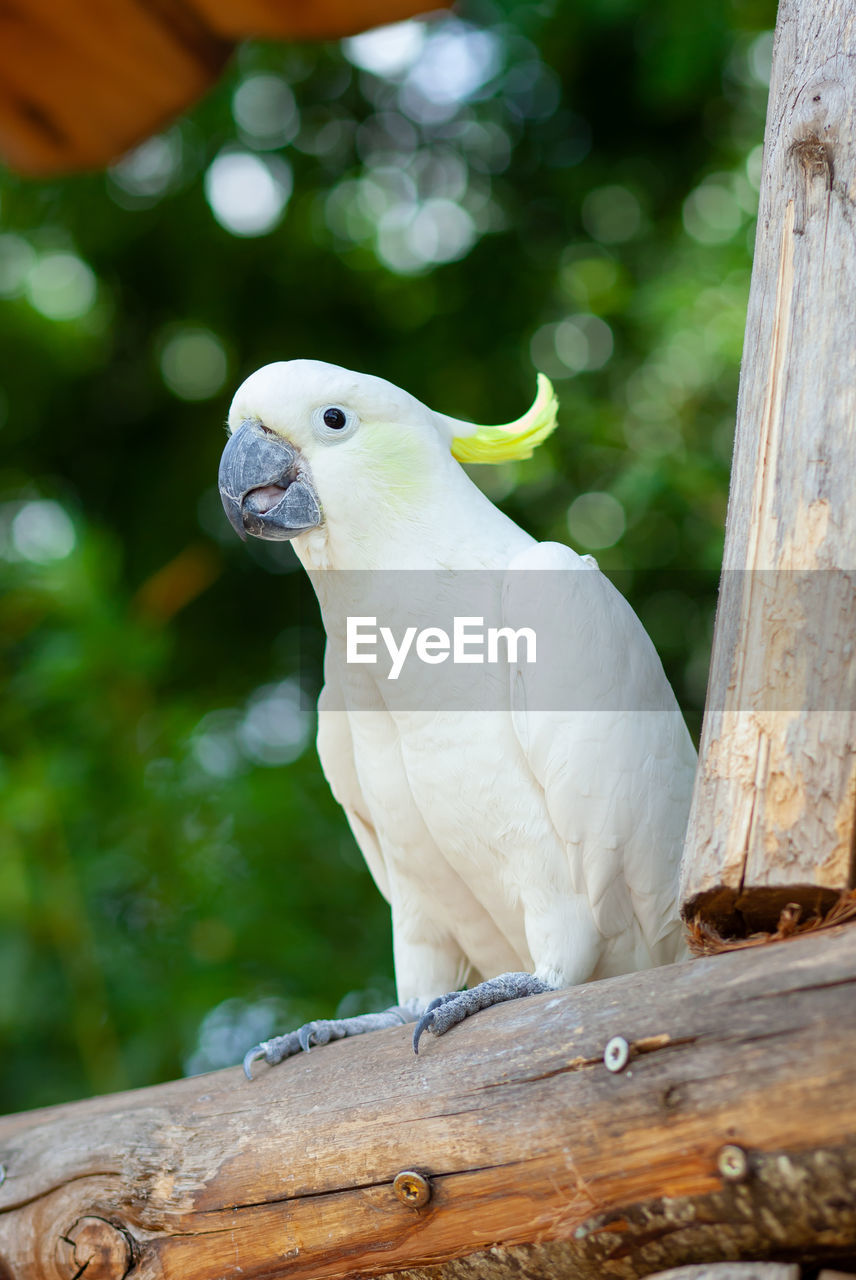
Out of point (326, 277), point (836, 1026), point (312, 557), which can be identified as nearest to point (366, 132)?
point (326, 277)

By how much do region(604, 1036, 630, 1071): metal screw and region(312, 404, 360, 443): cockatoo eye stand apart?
1.02 metres

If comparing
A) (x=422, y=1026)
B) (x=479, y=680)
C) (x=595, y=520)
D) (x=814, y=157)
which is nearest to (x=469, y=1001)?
(x=422, y=1026)

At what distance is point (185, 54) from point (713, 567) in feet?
5.95

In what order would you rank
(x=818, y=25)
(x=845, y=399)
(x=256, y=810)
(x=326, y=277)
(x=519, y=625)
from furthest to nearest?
(x=326, y=277) < (x=256, y=810) < (x=519, y=625) < (x=818, y=25) < (x=845, y=399)

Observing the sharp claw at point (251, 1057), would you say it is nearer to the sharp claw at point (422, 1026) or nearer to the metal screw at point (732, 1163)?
the sharp claw at point (422, 1026)

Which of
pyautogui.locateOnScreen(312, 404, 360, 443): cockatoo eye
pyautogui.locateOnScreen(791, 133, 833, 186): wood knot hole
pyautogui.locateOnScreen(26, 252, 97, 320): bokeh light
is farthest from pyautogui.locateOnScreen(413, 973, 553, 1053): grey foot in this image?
pyautogui.locateOnScreen(26, 252, 97, 320): bokeh light

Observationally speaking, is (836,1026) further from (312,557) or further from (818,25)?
(818,25)

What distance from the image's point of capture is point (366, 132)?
4.15 metres

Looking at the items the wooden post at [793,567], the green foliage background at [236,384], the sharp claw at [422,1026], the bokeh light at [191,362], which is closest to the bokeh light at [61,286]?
the green foliage background at [236,384]

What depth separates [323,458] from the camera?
6.13 feet

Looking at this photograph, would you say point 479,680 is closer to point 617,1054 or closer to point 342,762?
point 342,762

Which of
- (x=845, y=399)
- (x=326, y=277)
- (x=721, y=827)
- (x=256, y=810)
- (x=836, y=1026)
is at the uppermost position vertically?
(x=326, y=277)

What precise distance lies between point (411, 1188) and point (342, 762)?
0.83 metres

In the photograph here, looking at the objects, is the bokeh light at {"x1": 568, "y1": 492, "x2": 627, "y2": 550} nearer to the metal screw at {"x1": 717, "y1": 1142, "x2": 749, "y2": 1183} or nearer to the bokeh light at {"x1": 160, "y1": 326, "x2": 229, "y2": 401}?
the bokeh light at {"x1": 160, "y1": 326, "x2": 229, "y2": 401}
